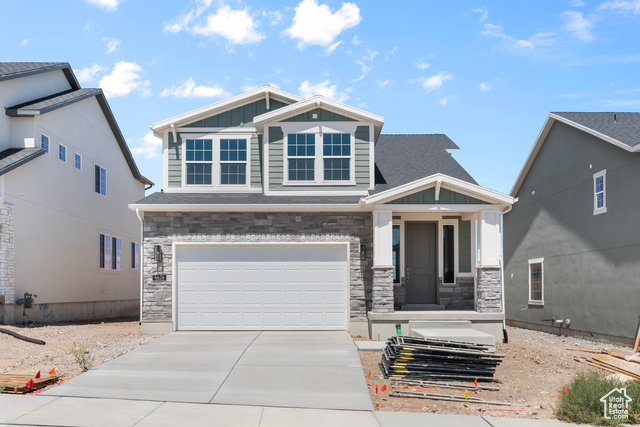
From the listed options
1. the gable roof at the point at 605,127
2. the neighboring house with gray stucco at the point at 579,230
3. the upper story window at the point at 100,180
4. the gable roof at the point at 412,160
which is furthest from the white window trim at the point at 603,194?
the upper story window at the point at 100,180

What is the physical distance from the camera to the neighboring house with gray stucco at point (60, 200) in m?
17.0

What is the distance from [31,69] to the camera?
19.3 metres

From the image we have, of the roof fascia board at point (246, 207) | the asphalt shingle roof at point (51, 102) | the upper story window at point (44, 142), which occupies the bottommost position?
the roof fascia board at point (246, 207)

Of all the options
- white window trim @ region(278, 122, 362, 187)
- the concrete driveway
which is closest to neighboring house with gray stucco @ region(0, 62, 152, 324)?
the concrete driveway

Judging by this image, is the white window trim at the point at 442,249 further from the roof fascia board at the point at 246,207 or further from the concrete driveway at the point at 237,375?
the concrete driveway at the point at 237,375

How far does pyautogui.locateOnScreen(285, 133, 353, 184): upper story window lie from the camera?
16.2 m

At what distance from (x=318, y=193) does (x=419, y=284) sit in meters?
3.90

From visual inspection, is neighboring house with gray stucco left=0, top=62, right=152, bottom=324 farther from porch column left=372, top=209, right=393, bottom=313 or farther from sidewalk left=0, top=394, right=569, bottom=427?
porch column left=372, top=209, right=393, bottom=313

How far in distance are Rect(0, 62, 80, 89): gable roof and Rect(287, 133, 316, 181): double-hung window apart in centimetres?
889

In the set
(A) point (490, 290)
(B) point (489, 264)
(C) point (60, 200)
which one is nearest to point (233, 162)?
(C) point (60, 200)

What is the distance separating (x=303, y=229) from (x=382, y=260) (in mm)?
2297

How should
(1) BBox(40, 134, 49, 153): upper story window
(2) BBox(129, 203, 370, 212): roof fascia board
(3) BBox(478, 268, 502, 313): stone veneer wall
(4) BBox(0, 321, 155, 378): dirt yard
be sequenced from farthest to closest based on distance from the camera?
1. (1) BBox(40, 134, 49, 153): upper story window
2. (2) BBox(129, 203, 370, 212): roof fascia board
3. (3) BBox(478, 268, 502, 313): stone veneer wall
4. (4) BBox(0, 321, 155, 378): dirt yard

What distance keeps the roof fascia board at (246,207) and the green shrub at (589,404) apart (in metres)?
7.82

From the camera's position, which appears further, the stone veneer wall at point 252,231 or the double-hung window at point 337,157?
the double-hung window at point 337,157
